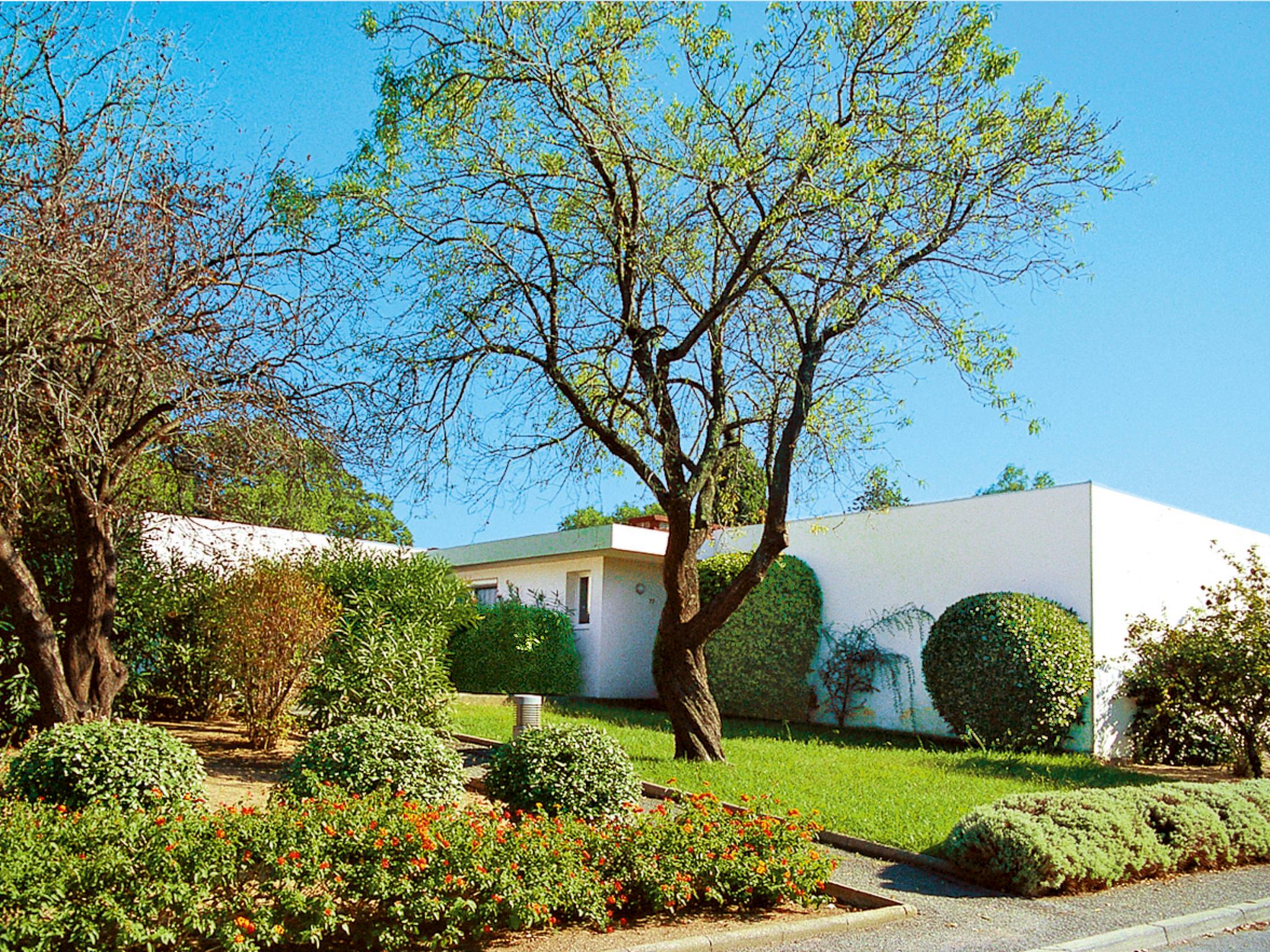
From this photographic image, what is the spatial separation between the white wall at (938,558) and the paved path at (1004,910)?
726 centimetres

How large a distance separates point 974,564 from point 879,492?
365 cm

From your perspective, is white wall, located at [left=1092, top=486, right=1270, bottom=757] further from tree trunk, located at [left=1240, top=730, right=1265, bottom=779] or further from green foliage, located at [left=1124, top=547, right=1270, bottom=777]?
tree trunk, located at [left=1240, top=730, right=1265, bottom=779]

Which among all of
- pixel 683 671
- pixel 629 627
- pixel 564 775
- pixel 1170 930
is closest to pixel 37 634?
pixel 564 775

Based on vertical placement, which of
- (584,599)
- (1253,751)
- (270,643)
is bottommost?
(1253,751)

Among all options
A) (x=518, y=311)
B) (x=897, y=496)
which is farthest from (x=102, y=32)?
(x=897, y=496)

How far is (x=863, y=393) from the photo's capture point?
1246 centimetres

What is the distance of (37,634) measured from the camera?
9.49 metres

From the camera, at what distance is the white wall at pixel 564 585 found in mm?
21781

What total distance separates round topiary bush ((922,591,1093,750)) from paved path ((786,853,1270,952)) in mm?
6088

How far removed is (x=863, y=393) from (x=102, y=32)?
28.4ft

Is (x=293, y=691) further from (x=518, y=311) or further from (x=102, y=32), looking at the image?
(x=102, y=32)

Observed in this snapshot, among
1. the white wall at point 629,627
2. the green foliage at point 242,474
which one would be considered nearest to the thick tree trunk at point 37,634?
the green foliage at point 242,474

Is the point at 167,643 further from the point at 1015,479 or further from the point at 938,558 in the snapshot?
the point at 1015,479

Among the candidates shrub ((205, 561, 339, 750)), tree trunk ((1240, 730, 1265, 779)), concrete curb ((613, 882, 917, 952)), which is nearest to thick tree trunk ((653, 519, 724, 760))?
shrub ((205, 561, 339, 750))
